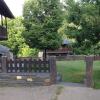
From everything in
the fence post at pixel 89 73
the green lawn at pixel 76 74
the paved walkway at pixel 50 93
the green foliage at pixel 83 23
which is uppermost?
the green foliage at pixel 83 23

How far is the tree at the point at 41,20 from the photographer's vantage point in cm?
5791

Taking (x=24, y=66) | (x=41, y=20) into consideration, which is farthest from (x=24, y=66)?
(x=41, y=20)

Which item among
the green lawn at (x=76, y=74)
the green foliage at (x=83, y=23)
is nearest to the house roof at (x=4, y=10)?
the green lawn at (x=76, y=74)

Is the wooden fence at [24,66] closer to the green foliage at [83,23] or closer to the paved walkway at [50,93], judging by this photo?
the paved walkway at [50,93]

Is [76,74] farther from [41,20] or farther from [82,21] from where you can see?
[41,20]

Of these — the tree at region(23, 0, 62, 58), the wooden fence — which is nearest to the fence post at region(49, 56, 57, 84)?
the wooden fence

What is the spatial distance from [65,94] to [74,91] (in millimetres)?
1038

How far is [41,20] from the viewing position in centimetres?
5844

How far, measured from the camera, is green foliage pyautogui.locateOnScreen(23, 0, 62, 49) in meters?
57.9

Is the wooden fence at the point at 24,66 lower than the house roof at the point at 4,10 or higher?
lower

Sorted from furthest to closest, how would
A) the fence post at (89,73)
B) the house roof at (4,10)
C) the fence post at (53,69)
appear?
the house roof at (4,10) < the fence post at (53,69) < the fence post at (89,73)

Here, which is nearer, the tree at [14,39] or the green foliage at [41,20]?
the green foliage at [41,20]

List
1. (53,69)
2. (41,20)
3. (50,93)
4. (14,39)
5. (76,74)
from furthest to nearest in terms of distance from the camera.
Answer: (14,39), (41,20), (76,74), (53,69), (50,93)

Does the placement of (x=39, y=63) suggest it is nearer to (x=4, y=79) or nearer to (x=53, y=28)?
(x=4, y=79)
